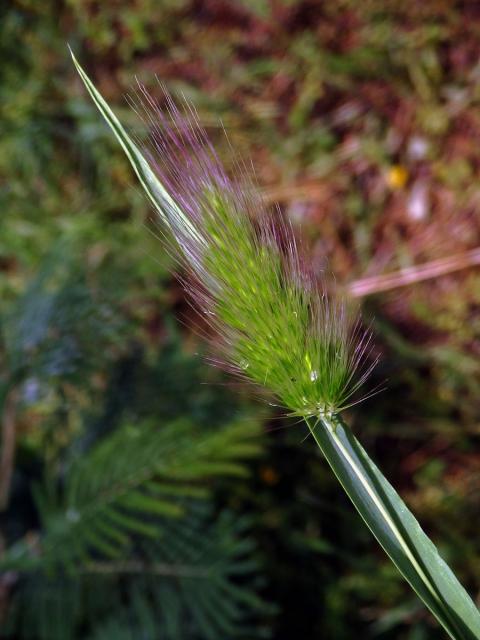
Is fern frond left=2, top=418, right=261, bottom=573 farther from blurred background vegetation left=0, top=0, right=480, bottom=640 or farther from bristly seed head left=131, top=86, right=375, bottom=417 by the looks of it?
bristly seed head left=131, top=86, right=375, bottom=417

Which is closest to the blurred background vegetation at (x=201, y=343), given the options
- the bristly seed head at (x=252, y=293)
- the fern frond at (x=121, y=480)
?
the fern frond at (x=121, y=480)

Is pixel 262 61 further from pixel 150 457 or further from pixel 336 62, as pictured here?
pixel 150 457

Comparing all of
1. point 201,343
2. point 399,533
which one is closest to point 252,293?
point 399,533

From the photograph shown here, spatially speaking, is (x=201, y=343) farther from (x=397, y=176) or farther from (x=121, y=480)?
(x=121, y=480)

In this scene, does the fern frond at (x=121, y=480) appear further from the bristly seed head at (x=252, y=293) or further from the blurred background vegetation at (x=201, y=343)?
the bristly seed head at (x=252, y=293)

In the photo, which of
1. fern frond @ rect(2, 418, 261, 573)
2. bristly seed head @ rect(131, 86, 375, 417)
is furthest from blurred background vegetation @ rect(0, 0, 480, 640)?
bristly seed head @ rect(131, 86, 375, 417)

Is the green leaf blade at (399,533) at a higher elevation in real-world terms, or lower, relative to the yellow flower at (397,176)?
lower
